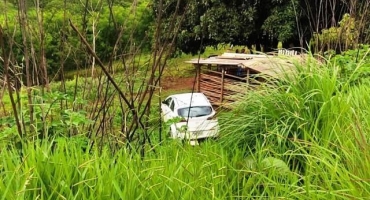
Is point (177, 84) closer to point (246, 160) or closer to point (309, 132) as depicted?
point (309, 132)

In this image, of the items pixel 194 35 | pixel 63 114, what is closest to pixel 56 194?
pixel 63 114

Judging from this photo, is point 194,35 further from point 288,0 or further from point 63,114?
point 63,114

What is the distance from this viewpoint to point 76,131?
2410 mm

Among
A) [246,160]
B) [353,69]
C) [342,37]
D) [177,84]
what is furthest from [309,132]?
[177,84]

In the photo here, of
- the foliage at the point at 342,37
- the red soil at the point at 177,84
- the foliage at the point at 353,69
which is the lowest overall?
the red soil at the point at 177,84

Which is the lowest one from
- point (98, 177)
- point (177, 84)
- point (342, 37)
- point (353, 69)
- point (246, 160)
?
point (177, 84)

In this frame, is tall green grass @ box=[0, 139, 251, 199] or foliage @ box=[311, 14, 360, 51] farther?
foliage @ box=[311, 14, 360, 51]

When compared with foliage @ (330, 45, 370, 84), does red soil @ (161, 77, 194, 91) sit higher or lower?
lower

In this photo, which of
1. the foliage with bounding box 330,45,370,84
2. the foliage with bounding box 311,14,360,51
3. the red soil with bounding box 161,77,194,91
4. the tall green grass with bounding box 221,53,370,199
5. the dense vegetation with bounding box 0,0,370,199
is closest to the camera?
the dense vegetation with bounding box 0,0,370,199

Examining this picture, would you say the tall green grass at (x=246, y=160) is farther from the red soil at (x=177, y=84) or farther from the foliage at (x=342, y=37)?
the red soil at (x=177, y=84)

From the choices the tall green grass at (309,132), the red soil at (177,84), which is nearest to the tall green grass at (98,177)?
the tall green grass at (309,132)

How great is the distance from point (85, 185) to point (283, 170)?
820 mm


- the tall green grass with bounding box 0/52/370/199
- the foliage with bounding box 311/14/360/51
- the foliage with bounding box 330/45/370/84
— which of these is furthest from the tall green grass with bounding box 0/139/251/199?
the foliage with bounding box 311/14/360/51

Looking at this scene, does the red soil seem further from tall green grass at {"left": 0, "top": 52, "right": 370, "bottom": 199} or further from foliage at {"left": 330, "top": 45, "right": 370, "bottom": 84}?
tall green grass at {"left": 0, "top": 52, "right": 370, "bottom": 199}
